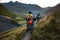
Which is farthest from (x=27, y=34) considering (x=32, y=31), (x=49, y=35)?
(x=49, y=35)

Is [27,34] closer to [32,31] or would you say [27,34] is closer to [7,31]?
[32,31]

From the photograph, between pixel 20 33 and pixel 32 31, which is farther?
pixel 20 33

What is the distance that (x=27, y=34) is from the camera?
98.5 ft

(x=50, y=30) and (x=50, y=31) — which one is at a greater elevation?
(x=50, y=30)

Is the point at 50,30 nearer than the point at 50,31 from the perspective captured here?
No

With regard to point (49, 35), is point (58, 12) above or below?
above

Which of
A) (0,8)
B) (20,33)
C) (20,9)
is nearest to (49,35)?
(20,33)

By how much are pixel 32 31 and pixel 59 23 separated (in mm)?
5607

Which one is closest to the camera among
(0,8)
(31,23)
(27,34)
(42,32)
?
(42,32)

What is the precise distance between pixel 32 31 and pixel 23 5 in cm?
4919

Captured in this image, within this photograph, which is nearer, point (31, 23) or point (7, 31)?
point (31, 23)

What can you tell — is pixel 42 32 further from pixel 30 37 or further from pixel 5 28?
pixel 5 28

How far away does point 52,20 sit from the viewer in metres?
26.4

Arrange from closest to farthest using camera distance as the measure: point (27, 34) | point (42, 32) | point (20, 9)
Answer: point (42, 32) < point (27, 34) < point (20, 9)
